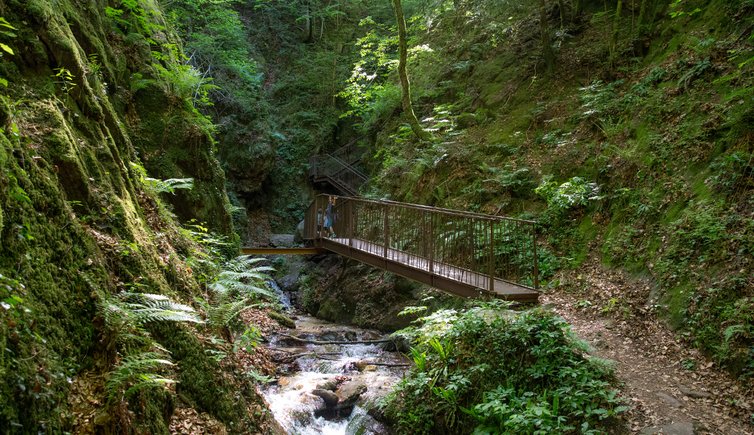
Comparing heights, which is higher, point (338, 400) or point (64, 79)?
point (64, 79)

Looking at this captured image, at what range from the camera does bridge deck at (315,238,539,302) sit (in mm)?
7449

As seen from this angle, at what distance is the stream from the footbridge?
1.91m

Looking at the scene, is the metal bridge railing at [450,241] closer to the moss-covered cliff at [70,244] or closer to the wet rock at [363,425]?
the wet rock at [363,425]

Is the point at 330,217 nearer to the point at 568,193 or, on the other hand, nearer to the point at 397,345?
the point at 397,345

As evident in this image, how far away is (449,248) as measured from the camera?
902 centimetres

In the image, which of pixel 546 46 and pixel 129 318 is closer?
pixel 129 318

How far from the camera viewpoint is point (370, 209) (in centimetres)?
1126

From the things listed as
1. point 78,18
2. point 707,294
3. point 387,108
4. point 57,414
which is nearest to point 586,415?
point 707,294

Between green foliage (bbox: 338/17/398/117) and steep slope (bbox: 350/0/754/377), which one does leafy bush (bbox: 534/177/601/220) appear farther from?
green foliage (bbox: 338/17/398/117)

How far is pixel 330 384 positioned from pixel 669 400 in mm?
4928

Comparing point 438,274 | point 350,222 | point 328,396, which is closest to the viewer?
point 328,396

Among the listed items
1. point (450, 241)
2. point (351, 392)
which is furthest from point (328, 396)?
point (450, 241)

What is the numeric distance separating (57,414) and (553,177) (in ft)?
31.7

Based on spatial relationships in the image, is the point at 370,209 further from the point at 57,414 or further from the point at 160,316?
the point at 57,414
